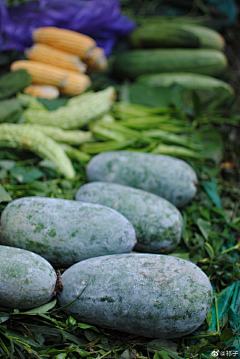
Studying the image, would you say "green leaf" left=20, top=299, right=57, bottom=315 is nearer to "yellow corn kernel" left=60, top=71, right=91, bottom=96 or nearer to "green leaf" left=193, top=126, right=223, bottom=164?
"green leaf" left=193, top=126, right=223, bottom=164

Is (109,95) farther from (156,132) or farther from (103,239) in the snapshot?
(103,239)

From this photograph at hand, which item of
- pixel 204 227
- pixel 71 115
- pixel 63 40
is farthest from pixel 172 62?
pixel 204 227

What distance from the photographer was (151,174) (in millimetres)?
1277

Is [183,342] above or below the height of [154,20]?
below

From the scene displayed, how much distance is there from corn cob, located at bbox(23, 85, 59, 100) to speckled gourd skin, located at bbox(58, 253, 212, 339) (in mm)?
1466

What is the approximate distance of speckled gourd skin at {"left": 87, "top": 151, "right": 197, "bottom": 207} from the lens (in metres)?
1.26

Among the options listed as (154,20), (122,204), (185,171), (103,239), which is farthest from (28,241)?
(154,20)

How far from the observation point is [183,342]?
0.84 m

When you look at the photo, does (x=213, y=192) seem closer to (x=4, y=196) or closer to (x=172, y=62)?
(x=4, y=196)

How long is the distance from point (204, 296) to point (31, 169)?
1.04 m

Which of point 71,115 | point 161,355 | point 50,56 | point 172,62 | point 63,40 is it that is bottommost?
point 161,355

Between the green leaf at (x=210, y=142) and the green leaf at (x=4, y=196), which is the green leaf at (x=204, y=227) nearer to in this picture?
the green leaf at (x=210, y=142)

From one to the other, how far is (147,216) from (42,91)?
4.47ft

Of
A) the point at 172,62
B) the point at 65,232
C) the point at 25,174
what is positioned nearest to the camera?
the point at 65,232
